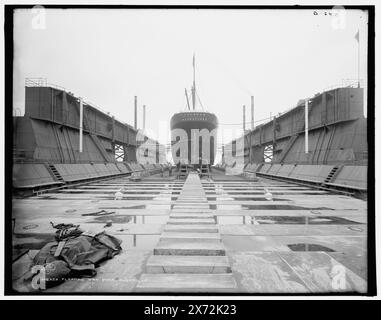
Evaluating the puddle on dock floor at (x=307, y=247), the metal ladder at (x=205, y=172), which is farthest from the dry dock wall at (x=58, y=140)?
the puddle on dock floor at (x=307, y=247)

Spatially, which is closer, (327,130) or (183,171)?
(327,130)

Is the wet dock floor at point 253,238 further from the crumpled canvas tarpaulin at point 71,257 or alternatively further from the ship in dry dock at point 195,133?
the ship in dry dock at point 195,133

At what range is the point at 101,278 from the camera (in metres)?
3.12

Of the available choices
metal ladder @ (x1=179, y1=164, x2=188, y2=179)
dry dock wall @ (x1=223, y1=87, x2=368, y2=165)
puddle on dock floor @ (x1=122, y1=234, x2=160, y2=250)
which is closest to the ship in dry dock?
metal ladder @ (x1=179, y1=164, x2=188, y2=179)

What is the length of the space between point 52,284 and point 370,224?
4142 mm

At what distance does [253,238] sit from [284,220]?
2.02 metres

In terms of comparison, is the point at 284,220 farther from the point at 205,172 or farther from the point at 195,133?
the point at 195,133

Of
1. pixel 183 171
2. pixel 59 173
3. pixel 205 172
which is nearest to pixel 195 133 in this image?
pixel 205 172

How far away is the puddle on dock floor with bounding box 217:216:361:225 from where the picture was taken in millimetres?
6141

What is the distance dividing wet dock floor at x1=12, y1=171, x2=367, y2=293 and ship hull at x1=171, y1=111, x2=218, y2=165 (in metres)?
23.1

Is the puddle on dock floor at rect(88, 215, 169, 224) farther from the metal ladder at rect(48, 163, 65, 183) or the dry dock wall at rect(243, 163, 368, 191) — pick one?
the metal ladder at rect(48, 163, 65, 183)

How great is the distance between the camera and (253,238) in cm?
487

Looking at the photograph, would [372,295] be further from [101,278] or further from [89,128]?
[89,128]
